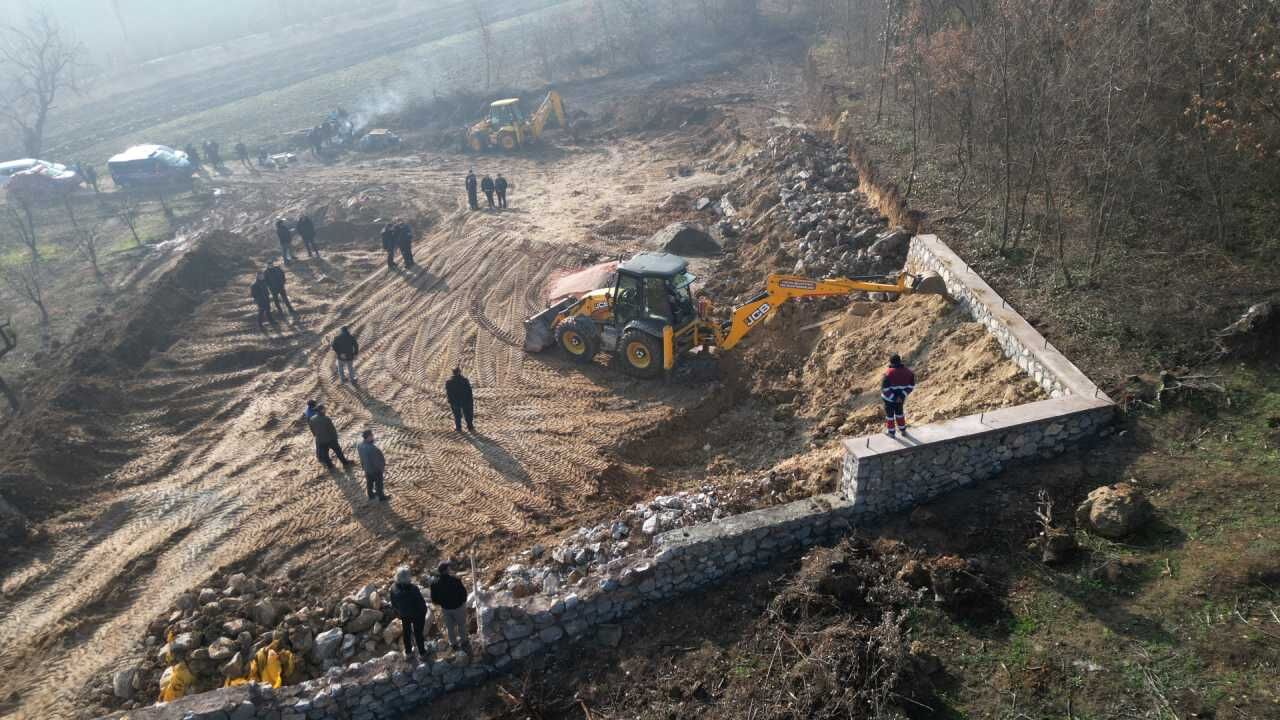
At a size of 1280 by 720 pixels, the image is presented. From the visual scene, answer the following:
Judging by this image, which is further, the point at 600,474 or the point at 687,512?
the point at 600,474

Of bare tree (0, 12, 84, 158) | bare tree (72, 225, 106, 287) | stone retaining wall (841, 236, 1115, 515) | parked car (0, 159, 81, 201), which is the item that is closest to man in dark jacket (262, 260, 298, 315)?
bare tree (72, 225, 106, 287)

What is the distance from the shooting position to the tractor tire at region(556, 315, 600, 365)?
44.4ft

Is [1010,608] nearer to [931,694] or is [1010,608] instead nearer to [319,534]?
[931,694]

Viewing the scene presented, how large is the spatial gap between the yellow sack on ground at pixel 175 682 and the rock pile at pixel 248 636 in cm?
7

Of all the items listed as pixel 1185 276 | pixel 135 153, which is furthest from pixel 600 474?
pixel 135 153

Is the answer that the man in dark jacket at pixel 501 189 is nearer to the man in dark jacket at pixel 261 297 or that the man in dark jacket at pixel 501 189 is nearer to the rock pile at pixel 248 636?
the man in dark jacket at pixel 261 297

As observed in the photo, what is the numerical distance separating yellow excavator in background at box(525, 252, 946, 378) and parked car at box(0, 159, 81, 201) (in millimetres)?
25942

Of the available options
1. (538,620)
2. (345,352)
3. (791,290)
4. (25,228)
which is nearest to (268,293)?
(345,352)

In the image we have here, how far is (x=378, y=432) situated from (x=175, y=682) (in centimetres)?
502

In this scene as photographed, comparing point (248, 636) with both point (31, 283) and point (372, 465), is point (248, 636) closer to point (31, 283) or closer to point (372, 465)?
point (372, 465)

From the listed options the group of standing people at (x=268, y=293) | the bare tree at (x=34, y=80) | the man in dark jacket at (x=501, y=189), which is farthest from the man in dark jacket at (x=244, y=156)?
the group of standing people at (x=268, y=293)

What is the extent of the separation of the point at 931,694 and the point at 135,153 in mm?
33988

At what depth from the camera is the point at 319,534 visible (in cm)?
983

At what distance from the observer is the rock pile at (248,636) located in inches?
305
